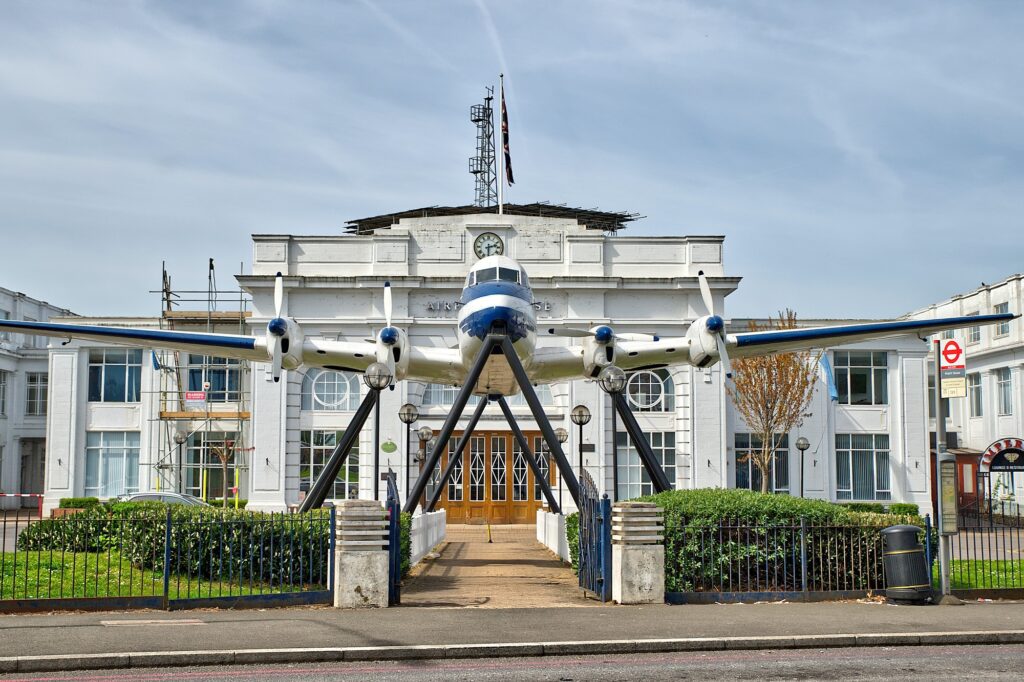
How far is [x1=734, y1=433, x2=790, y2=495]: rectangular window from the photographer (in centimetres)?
4741

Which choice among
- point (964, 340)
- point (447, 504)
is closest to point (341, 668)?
point (447, 504)

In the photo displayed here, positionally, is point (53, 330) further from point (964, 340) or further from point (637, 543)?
point (964, 340)

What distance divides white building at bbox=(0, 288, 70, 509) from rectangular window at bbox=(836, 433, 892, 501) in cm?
4627

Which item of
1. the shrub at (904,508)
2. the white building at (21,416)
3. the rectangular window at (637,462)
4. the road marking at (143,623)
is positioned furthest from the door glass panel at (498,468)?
the road marking at (143,623)

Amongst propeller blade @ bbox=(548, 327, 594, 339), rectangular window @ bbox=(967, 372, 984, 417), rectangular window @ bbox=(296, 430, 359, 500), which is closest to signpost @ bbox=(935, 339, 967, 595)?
propeller blade @ bbox=(548, 327, 594, 339)

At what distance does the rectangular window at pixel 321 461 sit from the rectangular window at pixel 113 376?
9.50 m

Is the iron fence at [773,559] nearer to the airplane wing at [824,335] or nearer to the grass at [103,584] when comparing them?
the grass at [103,584]

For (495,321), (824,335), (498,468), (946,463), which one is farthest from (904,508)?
(946,463)

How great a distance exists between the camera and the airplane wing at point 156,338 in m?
23.0

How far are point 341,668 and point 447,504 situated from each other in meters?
34.1

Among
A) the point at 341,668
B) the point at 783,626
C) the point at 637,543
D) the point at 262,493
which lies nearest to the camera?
the point at 341,668

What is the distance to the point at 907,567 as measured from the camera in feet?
53.7

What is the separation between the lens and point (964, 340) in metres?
59.9

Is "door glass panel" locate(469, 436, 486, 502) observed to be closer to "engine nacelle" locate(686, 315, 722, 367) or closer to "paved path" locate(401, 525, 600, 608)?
"paved path" locate(401, 525, 600, 608)
